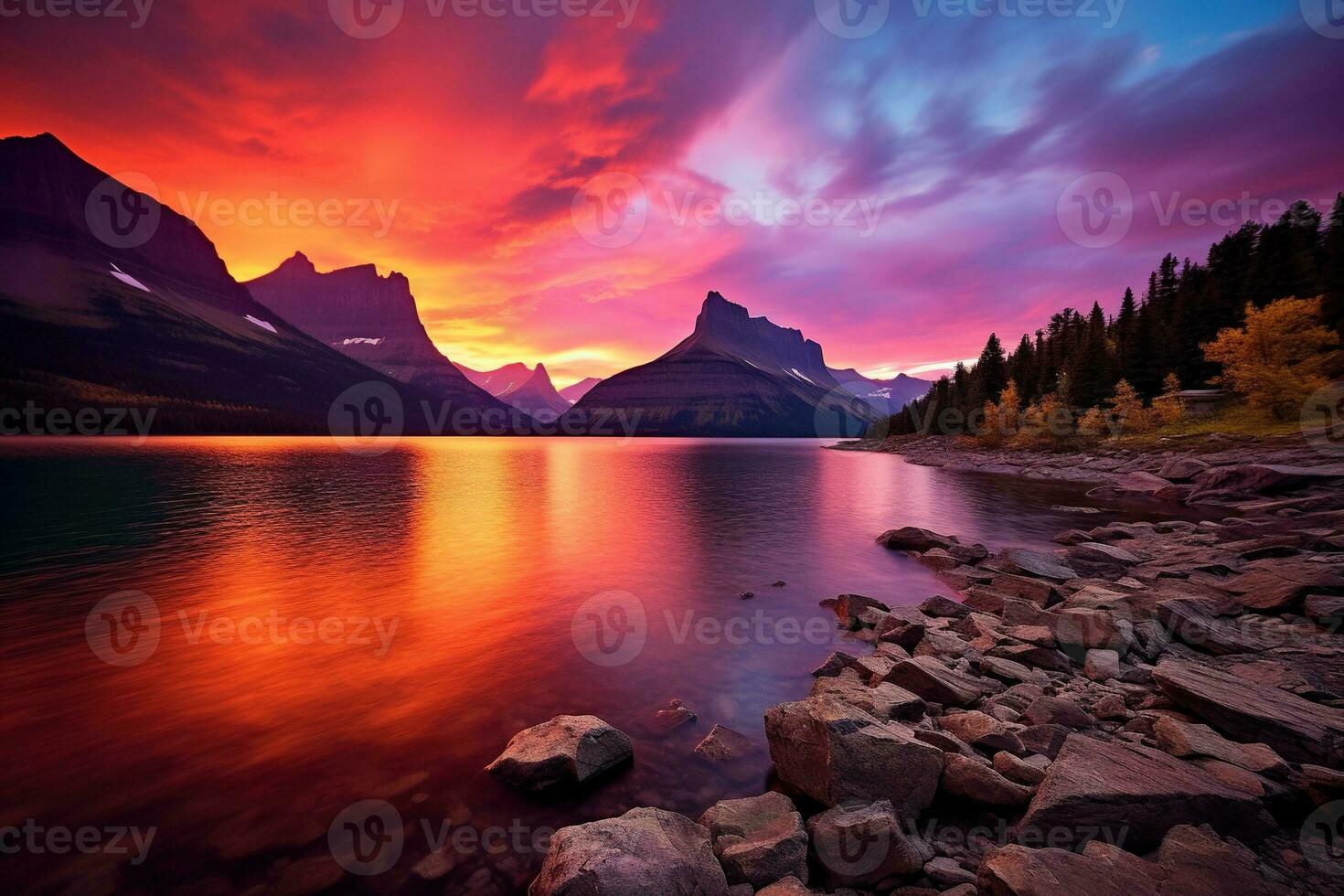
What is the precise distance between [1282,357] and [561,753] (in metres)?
86.5

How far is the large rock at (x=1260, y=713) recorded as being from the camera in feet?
25.8

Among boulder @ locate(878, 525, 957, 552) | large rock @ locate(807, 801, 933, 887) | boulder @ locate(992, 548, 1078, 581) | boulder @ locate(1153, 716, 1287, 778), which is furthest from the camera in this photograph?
boulder @ locate(878, 525, 957, 552)

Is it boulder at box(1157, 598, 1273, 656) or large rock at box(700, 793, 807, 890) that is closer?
large rock at box(700, 793, 807, 890)

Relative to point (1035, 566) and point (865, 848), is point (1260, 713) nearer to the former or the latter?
point (865, 848)

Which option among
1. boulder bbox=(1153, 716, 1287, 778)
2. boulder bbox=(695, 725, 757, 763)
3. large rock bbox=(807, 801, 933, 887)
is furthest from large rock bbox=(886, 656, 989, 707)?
large rock bbox=(807, 801, 933, 887)

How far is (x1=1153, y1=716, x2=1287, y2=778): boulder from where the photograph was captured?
7324 mm

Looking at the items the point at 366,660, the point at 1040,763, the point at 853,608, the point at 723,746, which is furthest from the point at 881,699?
the point at 366,660

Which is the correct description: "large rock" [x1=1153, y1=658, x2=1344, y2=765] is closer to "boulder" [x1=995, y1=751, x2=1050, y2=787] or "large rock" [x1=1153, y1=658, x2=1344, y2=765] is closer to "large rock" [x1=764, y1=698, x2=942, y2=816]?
"boulder" [x1=995, y1=751, x2=1050, y2=787]

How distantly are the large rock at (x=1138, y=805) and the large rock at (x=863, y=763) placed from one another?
1.48 m

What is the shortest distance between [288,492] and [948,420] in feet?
473

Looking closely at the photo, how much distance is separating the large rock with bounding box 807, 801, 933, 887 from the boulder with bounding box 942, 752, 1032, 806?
1.31 meters

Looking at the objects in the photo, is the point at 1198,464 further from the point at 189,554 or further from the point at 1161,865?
the point at 189,554

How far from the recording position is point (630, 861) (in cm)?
617

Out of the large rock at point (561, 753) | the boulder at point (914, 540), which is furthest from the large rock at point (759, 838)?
the boulder at point (914, 540)
